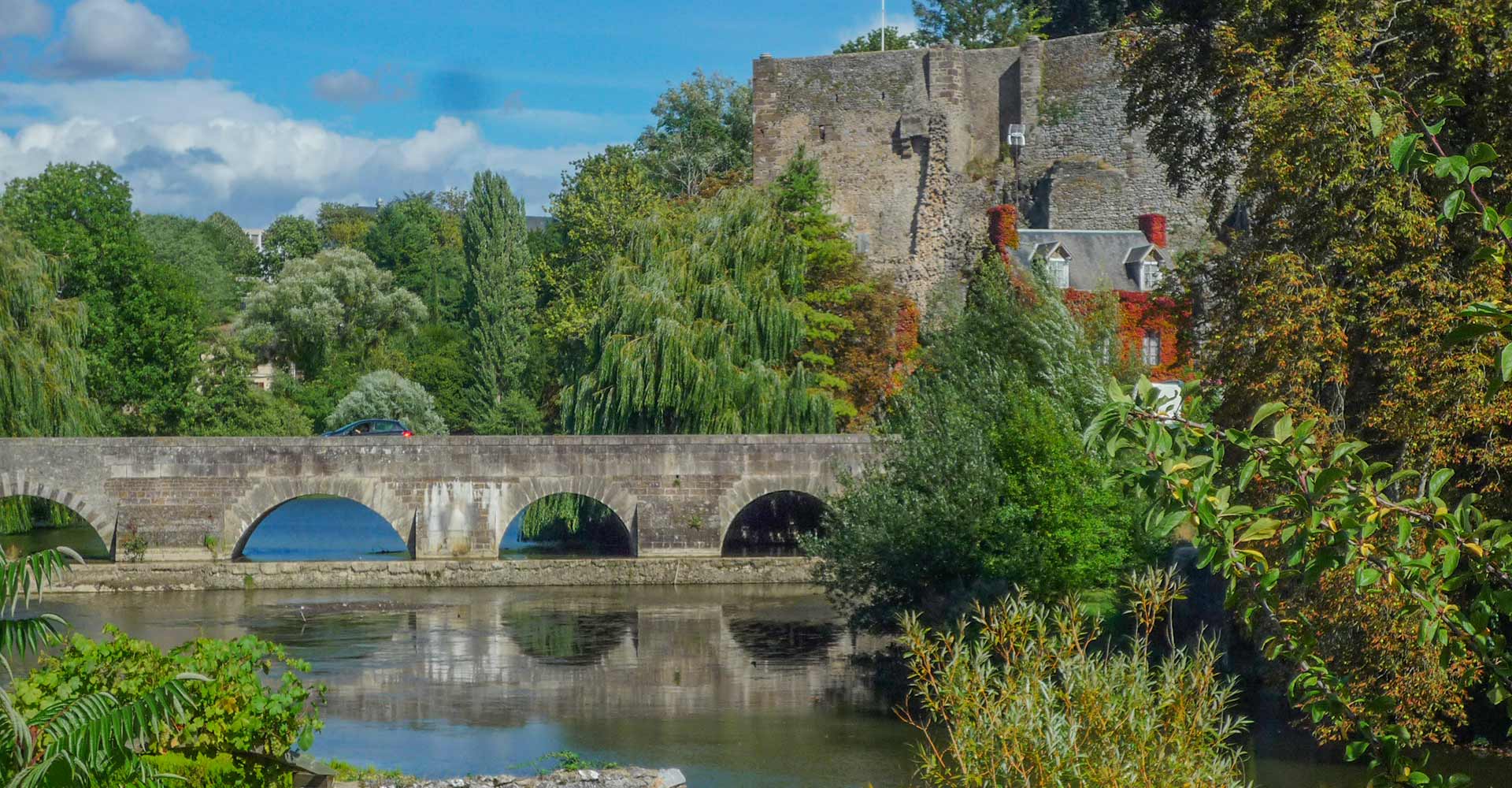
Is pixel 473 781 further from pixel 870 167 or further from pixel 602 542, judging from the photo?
pixel 870 167

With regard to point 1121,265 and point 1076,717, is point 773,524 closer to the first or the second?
Result: point 1121,265

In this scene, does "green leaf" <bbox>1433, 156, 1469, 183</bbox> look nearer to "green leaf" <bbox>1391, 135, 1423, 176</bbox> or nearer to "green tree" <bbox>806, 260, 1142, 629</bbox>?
"green leaf" <bbox>1391, 135, 1423, 176</bbox>

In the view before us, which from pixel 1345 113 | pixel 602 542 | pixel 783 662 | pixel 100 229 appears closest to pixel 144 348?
pixel 100 229

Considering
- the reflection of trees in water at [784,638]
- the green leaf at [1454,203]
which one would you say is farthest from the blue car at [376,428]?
the green leaf at [1454,203]

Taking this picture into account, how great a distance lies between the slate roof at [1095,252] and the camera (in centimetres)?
3950

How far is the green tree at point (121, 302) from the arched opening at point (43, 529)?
2617 mm

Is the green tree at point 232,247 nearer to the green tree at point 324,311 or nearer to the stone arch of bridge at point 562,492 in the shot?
the green tree at point 324,311

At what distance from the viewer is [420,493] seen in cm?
2892

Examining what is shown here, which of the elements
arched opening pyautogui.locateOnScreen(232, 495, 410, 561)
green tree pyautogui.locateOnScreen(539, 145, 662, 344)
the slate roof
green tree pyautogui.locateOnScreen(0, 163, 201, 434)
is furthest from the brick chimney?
green tree pyautogui.locateOnScreen(0, 163, 201, 434)

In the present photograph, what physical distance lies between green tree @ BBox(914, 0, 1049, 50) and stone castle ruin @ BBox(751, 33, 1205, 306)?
22.9 feet

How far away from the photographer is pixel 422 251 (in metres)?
71.1

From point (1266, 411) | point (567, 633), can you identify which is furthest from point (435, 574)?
point (1266, 411)

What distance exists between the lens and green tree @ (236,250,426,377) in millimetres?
52406

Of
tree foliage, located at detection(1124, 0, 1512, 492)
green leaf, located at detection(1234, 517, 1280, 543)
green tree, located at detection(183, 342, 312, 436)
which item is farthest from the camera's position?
green tree, located at detection(183, 342, 312, 436)
